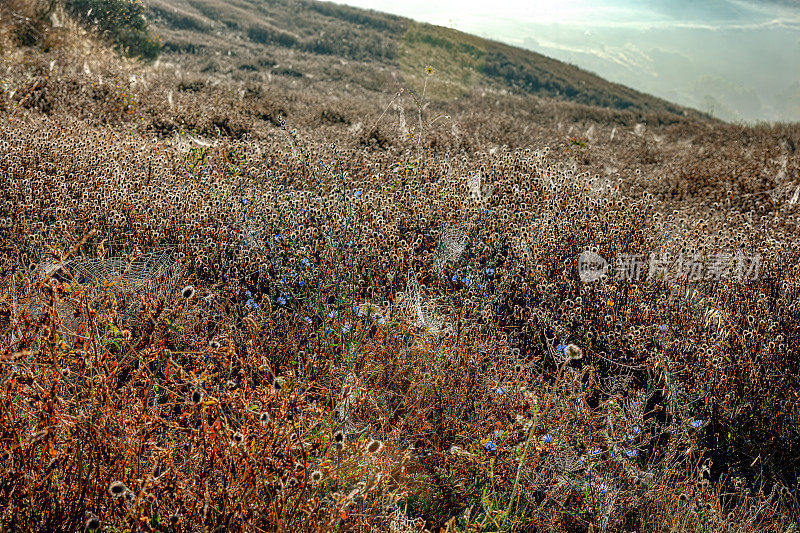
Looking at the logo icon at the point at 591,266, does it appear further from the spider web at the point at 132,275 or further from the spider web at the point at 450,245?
the spider web at the point at 132,275

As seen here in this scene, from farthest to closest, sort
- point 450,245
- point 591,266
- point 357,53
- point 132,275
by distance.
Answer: point 357,53
point 450,245
point 591,266
point 132,275

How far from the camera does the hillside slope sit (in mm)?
19203

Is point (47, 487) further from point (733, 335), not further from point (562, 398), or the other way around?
point (733, 335)

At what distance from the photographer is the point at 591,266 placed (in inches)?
137

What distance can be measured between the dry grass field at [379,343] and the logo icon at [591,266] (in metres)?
0.02

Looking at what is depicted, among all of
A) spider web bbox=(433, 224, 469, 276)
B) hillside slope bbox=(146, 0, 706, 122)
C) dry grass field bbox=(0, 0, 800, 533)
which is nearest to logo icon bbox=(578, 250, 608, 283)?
dry grass field bbox=(0, 0, 800, 533)

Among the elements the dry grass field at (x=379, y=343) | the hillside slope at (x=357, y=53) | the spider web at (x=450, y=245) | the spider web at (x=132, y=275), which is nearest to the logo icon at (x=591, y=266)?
the dry grass field at (x=379, y=343)

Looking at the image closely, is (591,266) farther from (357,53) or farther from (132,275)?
(357,53)

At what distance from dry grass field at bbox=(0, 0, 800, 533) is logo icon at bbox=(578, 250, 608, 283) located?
0.08 ft

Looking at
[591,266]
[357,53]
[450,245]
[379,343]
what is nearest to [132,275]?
[379,343]

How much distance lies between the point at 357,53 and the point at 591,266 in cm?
2382

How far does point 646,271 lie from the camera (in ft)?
11.6

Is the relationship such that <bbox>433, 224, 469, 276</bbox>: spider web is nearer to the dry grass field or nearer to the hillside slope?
the dry grass field

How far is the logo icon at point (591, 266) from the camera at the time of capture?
11.0 ft
